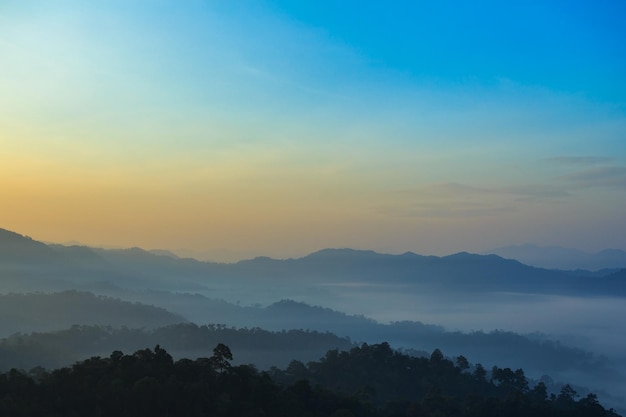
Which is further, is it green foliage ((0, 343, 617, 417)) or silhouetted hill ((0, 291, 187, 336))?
silhouetted hill ((0, 291, 187, 336))

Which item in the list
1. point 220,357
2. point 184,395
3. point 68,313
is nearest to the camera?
point 184,395

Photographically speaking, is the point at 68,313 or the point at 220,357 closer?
the point at 220,357

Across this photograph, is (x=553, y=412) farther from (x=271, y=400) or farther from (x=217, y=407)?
(x=217, y=407)

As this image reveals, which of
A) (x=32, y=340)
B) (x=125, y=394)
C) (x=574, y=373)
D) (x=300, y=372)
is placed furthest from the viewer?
(x=574, y=373)

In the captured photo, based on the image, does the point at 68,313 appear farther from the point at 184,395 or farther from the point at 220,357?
the point at 184,395

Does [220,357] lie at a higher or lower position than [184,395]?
higher

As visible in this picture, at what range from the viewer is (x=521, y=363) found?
198 meters

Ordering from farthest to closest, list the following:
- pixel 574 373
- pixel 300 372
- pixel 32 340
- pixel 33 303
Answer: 1. pixel 574 373
2. pixel 33 303
3. pixel 32 340
4. pixel 300 372

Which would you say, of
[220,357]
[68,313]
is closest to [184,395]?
[220,357]

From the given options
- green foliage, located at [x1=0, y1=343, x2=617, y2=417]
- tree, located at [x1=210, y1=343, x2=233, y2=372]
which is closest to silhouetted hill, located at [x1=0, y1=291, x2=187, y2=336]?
green foliage, located at [x1=0, y1=343, x2=617, y2=417]

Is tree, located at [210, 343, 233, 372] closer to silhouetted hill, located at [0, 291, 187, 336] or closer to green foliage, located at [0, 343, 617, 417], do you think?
green foliage, located at [0, 343, 617, 417]

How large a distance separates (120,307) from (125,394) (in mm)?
159487

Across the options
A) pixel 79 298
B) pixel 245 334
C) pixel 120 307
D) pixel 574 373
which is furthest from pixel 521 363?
pixel 79 298

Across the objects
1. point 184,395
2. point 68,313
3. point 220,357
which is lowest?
point 68,313
